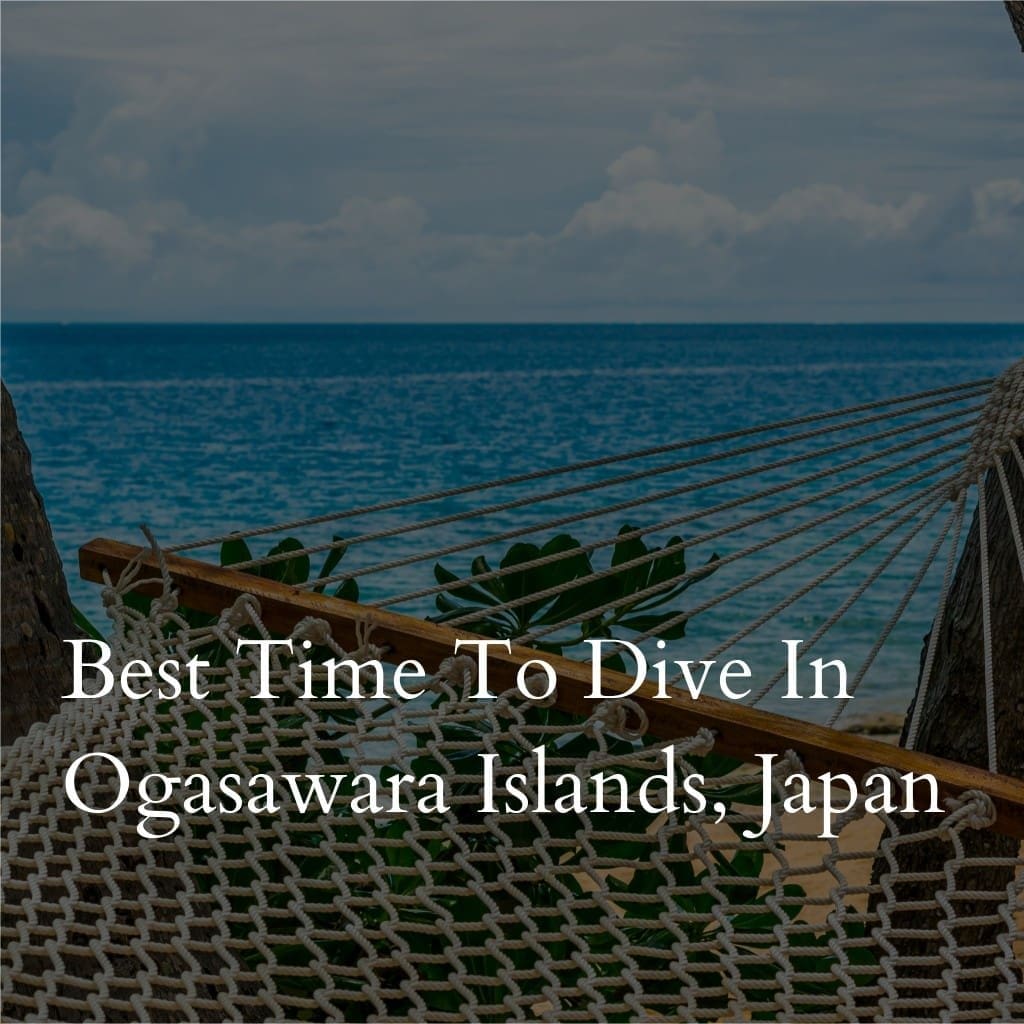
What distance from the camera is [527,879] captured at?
49.8 inches

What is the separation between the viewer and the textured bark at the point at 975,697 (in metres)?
1.72

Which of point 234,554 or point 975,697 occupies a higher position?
point 234,554

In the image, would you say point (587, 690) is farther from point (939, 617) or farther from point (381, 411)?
point (381, 411)

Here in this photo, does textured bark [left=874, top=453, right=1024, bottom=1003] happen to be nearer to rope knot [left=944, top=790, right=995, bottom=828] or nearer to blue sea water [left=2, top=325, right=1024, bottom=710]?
rope knot [left=944, top=790, right=995, bottom=828]

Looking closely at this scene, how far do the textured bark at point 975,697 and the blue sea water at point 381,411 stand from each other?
3475mm

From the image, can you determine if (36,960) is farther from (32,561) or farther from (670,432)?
(670,432)

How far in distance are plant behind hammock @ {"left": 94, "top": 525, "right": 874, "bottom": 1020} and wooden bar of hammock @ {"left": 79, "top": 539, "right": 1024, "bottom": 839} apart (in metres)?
0.05

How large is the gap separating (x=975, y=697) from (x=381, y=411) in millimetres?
19711

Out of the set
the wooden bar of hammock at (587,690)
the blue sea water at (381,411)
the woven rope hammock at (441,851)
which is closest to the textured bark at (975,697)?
the woven rope hammock at (441,851)

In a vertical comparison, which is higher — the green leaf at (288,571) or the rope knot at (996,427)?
the rope knot at (996,427)

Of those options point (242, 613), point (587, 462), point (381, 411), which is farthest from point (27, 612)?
point (381, 411)

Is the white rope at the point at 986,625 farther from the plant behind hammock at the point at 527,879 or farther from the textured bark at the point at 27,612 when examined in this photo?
the textured bark at the point at 27,612

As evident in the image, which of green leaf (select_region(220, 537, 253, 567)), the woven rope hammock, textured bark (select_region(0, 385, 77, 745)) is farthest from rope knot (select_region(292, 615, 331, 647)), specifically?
green leaf (select_region(220, 537, 253, 567))

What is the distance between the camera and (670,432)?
791 inches
